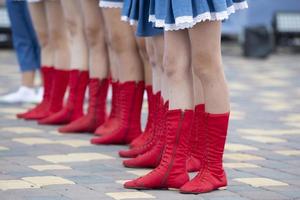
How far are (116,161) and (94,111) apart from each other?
3.26ft

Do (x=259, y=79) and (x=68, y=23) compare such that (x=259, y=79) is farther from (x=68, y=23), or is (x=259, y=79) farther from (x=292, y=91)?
(x=68, y=23)

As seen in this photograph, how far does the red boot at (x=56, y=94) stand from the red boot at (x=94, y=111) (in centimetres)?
58

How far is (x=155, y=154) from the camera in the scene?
456 centimetres

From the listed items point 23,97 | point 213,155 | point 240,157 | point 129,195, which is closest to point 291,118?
point 240,157

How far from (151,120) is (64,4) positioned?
3.98 ft

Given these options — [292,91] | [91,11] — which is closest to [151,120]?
[91,11]

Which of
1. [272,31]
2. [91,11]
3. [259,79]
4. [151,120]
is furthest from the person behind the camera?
[272,31]

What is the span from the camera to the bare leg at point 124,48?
17.5 feet

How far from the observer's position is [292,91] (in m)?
8.61

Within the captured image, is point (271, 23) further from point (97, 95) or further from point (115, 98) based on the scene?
point (115, 98)

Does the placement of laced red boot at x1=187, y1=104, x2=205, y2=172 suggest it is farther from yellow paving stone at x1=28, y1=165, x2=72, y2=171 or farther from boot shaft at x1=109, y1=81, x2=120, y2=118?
boot shaft at x1=109, y1=81, x2=120, y2=118

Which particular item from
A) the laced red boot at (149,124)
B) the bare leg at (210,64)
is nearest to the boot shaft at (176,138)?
the bare leg at (210,64)

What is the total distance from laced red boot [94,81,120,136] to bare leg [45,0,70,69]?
2.73 ft

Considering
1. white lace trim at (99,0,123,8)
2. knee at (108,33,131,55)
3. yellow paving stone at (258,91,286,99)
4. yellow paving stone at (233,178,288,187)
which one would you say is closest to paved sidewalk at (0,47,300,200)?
yellow paving stone at (233,178,288,187)
